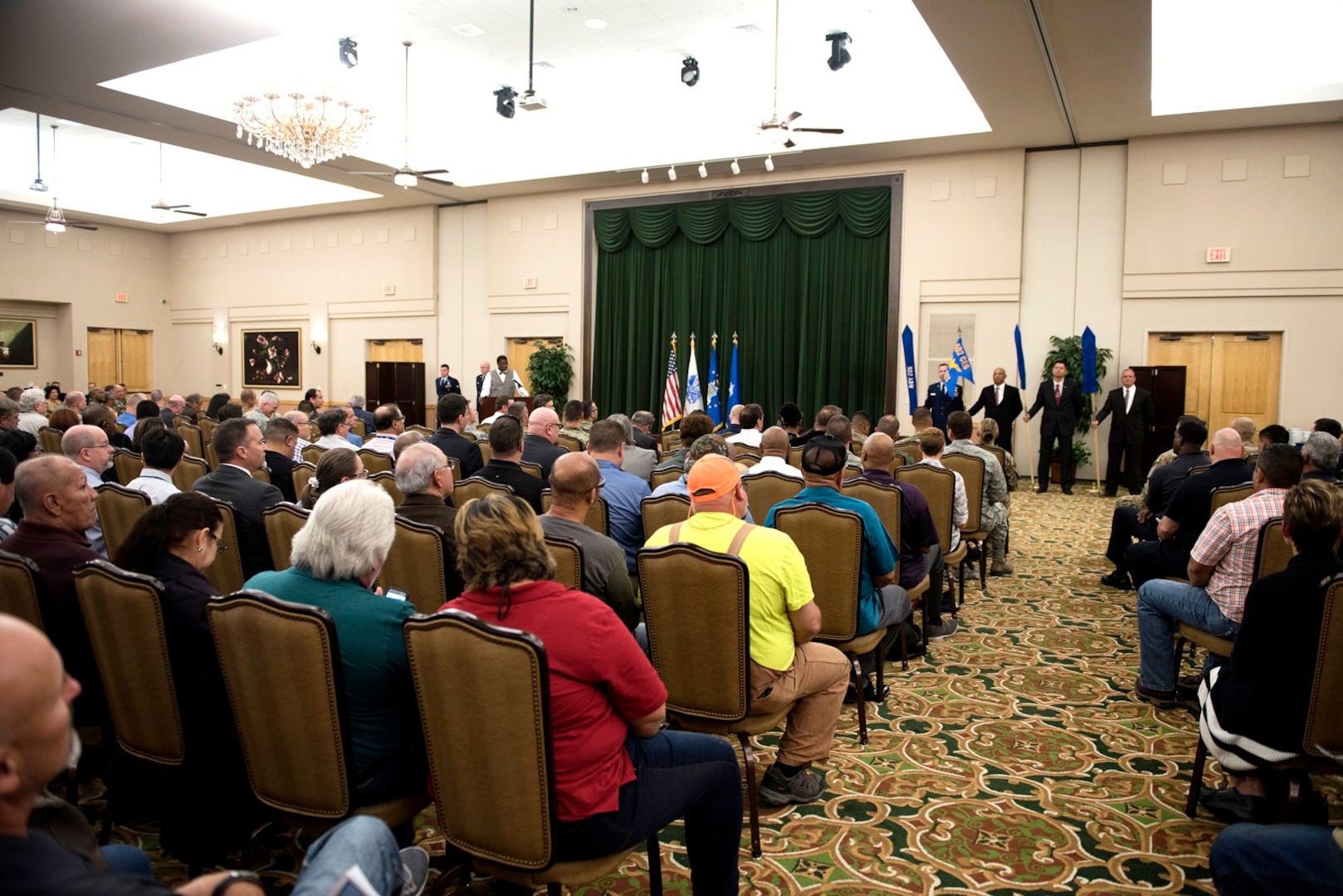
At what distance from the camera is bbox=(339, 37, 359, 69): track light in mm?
9617

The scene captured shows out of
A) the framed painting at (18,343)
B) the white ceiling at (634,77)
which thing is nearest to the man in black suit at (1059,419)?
the white ceiling at (634,77)

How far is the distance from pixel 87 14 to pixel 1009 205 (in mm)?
10782

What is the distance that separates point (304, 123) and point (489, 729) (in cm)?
957

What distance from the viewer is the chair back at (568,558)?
2953 mm

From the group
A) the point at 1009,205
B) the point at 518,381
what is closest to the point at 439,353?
the point at 518,381

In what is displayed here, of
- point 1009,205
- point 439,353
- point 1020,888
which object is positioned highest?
point 1009,205

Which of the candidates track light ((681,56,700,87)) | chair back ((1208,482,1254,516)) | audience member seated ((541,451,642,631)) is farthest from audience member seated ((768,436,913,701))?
track light ((681,56,700,87))

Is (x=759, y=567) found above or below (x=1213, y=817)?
above

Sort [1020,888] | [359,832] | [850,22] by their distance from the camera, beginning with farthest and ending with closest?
[850,22] → [1020,888] → [359,832]

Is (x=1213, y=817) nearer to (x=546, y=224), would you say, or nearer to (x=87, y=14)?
(x=87, y=14)

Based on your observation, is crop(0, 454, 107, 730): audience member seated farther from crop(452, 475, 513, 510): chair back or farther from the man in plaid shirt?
the man in plaid shirt

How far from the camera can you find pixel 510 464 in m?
4.72

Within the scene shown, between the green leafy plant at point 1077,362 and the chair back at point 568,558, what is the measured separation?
10.2 metres

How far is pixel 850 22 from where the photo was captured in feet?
31.1
